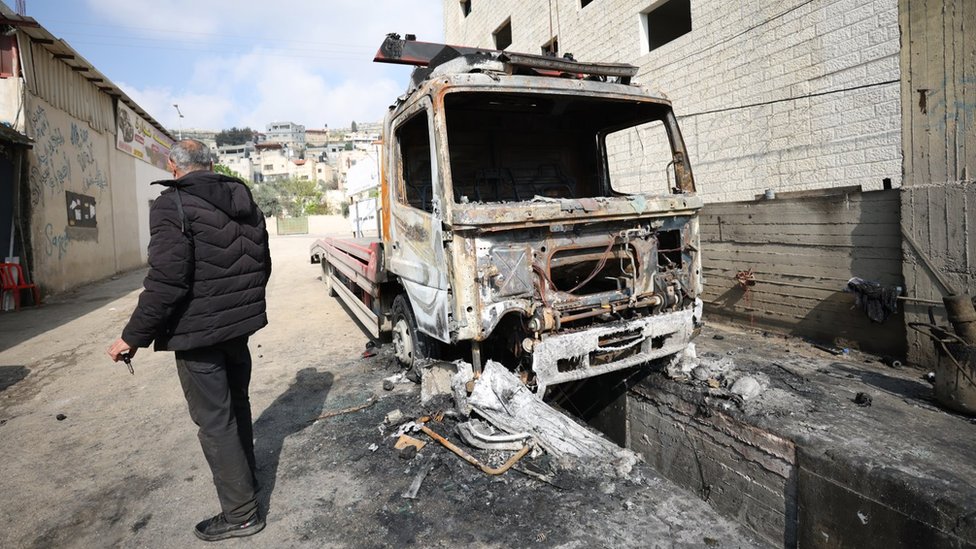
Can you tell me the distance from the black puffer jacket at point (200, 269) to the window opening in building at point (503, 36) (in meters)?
10.4

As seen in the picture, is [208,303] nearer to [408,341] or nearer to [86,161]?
[408,341]

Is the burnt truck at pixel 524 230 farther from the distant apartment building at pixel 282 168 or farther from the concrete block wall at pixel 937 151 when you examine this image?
the distant apartment building at pixel 282 168

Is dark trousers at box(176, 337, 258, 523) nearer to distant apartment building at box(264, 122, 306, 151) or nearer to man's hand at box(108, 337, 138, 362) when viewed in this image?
man's hand at box(108, 337, 138, 362)

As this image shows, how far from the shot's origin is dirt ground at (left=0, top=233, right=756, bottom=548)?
2518mm

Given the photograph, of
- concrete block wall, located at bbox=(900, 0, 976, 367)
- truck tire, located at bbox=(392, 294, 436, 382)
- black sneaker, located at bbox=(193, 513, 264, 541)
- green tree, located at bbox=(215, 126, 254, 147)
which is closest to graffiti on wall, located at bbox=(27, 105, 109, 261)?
truck tire, located at bbox=(392, 294, 436, 382)

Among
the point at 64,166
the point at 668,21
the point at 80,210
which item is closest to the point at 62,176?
the point at 64,166

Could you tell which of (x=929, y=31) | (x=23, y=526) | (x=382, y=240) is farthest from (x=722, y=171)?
(x=23, y=526)

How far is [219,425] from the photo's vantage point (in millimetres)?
2514

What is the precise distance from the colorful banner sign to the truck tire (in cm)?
1327

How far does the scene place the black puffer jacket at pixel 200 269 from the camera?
2285 millimetres

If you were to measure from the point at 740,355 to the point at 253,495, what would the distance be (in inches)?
183

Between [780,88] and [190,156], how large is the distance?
6010mm

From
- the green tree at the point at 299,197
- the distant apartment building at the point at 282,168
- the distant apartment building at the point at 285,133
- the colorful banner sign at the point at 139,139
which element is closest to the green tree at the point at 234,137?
the distant apartment building at the point at 285,133

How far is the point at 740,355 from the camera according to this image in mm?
5199
